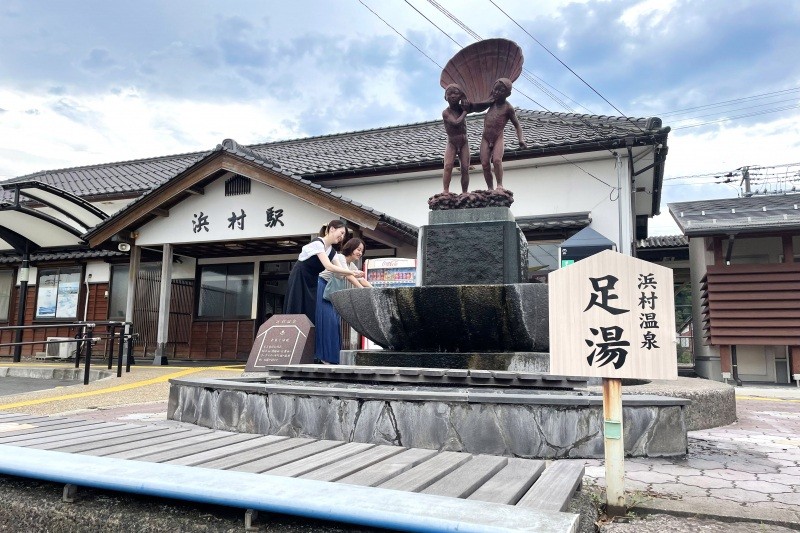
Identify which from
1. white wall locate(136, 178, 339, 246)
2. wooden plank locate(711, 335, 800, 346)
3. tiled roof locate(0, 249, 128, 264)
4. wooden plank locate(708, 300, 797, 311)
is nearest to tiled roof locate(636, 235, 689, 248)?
wooden plank locate(708, 300, 797, 311)

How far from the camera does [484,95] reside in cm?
592

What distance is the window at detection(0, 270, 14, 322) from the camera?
14914 mm

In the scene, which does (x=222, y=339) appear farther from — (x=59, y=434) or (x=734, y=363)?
(x=59, y=434)

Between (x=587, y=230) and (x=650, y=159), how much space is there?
280cm

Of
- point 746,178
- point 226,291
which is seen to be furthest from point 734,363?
point 746,178

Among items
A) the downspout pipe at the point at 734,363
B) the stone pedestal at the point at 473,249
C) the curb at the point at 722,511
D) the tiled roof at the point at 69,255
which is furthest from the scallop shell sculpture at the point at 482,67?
the tiled roof at the point at 69,255

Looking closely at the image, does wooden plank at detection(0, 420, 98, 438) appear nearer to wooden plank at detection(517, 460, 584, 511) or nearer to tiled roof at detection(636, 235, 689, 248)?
wooden plank at detection(517, 460, 584, 511)

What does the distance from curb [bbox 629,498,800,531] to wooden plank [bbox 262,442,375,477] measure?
1.08 meters

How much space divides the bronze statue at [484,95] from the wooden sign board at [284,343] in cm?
209

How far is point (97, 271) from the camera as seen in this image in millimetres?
13961

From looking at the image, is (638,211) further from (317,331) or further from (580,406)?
(580,406)

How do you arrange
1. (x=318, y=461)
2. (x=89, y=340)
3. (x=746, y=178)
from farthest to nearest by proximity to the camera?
(x=746, y=178) < (x=89, y=340) < (x=318, y=461)

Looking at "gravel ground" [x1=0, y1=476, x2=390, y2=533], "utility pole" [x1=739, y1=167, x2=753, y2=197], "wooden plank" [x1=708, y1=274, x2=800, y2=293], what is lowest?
"gravel ground" [x1=0, y1=476, x2=390, y2=533]

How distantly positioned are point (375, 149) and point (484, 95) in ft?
31.4
